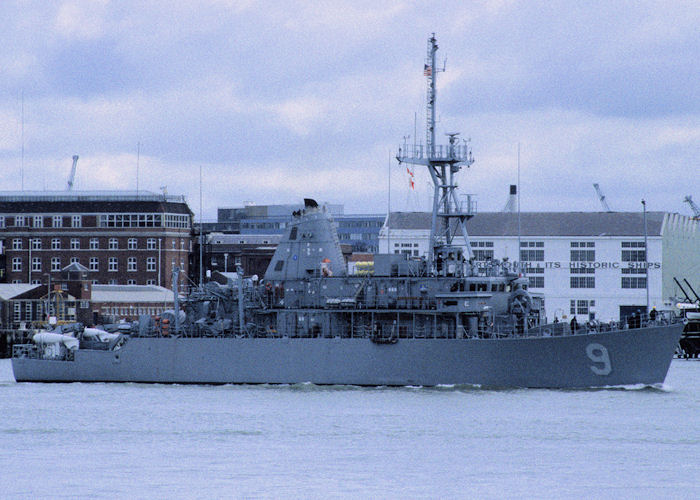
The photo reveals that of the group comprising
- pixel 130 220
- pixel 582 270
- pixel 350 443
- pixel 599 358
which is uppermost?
pixel 130 220

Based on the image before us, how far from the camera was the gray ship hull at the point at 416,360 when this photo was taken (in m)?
43.9

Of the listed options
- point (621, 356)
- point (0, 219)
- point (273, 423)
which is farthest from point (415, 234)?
point (273, 423)

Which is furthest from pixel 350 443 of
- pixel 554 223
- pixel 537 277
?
pixel 554 223

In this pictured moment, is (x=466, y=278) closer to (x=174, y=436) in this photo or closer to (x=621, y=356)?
(x=621, y=356)

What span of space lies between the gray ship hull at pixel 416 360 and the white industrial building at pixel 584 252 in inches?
1599

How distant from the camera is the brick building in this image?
106188 millimetres

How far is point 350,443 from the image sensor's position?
33812 millimetres

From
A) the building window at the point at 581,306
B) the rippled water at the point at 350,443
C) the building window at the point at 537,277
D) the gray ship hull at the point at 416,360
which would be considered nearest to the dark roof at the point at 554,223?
the building window at the point at 537,277

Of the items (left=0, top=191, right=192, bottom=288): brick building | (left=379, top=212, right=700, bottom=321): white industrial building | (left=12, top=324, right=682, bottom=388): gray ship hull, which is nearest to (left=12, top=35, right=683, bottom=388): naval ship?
(left=12, top=324, right=682, bottom=388): gray ship hull

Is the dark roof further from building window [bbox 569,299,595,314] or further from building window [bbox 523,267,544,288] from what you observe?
building window [bbox 569,299,595,314]

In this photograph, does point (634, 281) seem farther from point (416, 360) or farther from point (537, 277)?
point (416, 360)

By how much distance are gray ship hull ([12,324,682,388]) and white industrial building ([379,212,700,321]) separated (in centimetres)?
4060

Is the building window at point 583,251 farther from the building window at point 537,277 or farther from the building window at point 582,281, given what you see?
the building window at point 537,277

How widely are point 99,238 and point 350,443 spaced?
250ft
